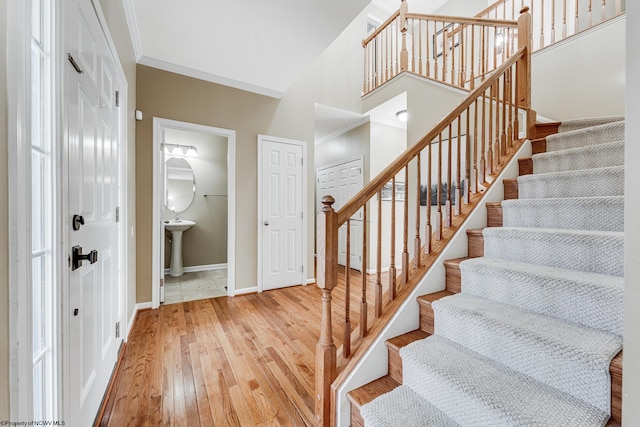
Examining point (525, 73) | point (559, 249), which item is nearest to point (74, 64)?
point (559, 249)

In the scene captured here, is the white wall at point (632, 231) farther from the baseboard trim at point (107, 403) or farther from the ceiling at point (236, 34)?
the baseboard trim at point (107, 403)

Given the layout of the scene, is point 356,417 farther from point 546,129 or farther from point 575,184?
point 546,129

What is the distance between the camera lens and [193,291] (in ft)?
11.0

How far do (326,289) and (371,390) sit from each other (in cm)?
53

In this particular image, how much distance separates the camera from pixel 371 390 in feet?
4.09

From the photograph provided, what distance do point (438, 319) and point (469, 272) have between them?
0.35 meters

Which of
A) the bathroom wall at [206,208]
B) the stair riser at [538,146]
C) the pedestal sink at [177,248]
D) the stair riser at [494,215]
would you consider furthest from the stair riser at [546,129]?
the pedestal sink at [177,248]

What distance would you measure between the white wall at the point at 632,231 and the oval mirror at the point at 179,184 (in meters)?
4.77

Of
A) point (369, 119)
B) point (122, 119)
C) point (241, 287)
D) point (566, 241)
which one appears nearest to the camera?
point (566, 241)

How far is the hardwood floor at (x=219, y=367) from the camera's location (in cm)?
135

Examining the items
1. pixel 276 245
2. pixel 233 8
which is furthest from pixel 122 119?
pixel 276 245

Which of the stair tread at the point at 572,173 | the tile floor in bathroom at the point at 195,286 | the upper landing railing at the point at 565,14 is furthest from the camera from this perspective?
the tile floor in bathroom at the point at 195,286

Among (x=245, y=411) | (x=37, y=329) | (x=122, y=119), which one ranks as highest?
(x=122, y=119)

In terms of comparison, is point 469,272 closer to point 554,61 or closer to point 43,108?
point 43,108
